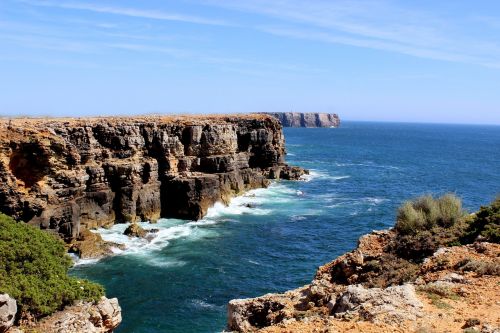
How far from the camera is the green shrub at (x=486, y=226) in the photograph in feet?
67.9

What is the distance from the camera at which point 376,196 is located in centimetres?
7275

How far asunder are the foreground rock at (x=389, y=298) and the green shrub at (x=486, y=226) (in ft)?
3.03

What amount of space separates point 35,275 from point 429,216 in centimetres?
1926

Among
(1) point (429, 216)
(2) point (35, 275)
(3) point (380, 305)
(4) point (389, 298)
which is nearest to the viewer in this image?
(3) point (380, 305)

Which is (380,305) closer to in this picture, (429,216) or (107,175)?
(429,216)

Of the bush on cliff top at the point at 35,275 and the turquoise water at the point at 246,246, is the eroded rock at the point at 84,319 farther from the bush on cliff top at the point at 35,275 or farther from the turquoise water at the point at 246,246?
the turquoise water at the point at 246,246

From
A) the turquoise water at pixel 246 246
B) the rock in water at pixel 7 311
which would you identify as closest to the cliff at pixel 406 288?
the rock in water at pixel 7 311

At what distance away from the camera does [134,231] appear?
4747cm

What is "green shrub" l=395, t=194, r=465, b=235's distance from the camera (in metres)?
23.5

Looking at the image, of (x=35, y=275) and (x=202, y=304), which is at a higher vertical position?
(x=35, y=275)

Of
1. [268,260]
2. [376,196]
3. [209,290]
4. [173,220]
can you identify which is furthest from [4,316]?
[376,196]

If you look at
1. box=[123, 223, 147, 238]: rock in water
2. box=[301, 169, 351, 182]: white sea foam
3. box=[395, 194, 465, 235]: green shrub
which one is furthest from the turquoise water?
box=[395, 194, 465, 235]: green shrub

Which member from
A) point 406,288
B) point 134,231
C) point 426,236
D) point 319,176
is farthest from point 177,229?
point 319,176

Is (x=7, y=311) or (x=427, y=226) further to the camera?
(x=427, y=226)
